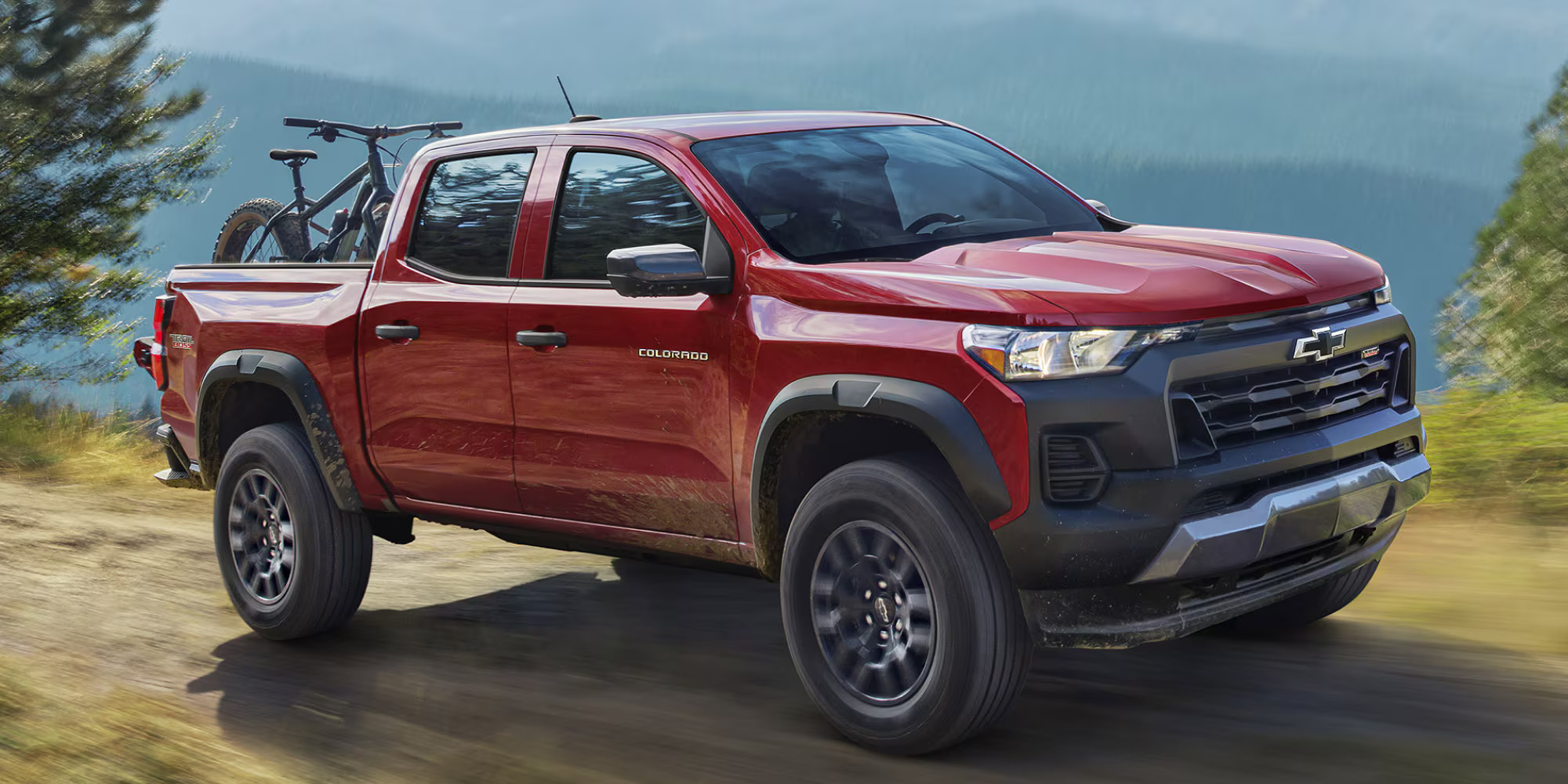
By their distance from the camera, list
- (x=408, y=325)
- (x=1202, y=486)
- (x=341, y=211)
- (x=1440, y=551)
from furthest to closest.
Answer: (x=341, y=211)
(x=1440, y=551)
(x=408, y=325)
(x=1202, y=486)

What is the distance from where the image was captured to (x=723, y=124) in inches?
214

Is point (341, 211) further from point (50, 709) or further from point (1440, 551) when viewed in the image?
point (1440, 551)

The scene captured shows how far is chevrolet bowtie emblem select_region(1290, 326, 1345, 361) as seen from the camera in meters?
4.18

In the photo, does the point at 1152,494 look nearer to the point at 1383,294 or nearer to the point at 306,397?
the point at 1383,294

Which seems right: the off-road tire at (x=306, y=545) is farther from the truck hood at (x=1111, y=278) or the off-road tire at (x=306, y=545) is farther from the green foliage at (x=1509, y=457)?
the green foliage at (x=1509, y=457)

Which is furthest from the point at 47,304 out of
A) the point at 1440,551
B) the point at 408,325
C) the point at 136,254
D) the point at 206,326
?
the point at 1440,551

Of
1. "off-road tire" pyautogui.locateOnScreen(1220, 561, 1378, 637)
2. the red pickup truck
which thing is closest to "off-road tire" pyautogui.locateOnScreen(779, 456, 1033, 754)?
the red pickup truck

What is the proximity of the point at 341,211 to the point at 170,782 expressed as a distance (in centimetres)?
740

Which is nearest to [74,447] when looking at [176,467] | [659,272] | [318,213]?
[318,213]

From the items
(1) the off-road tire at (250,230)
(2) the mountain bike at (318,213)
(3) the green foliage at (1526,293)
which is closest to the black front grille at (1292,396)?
(3) the green foliage at (1526,293)

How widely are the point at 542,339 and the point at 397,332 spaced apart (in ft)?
2.80

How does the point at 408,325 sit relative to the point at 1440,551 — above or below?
above

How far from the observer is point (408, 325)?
18.8ft

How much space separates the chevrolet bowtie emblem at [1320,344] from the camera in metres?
4.18
